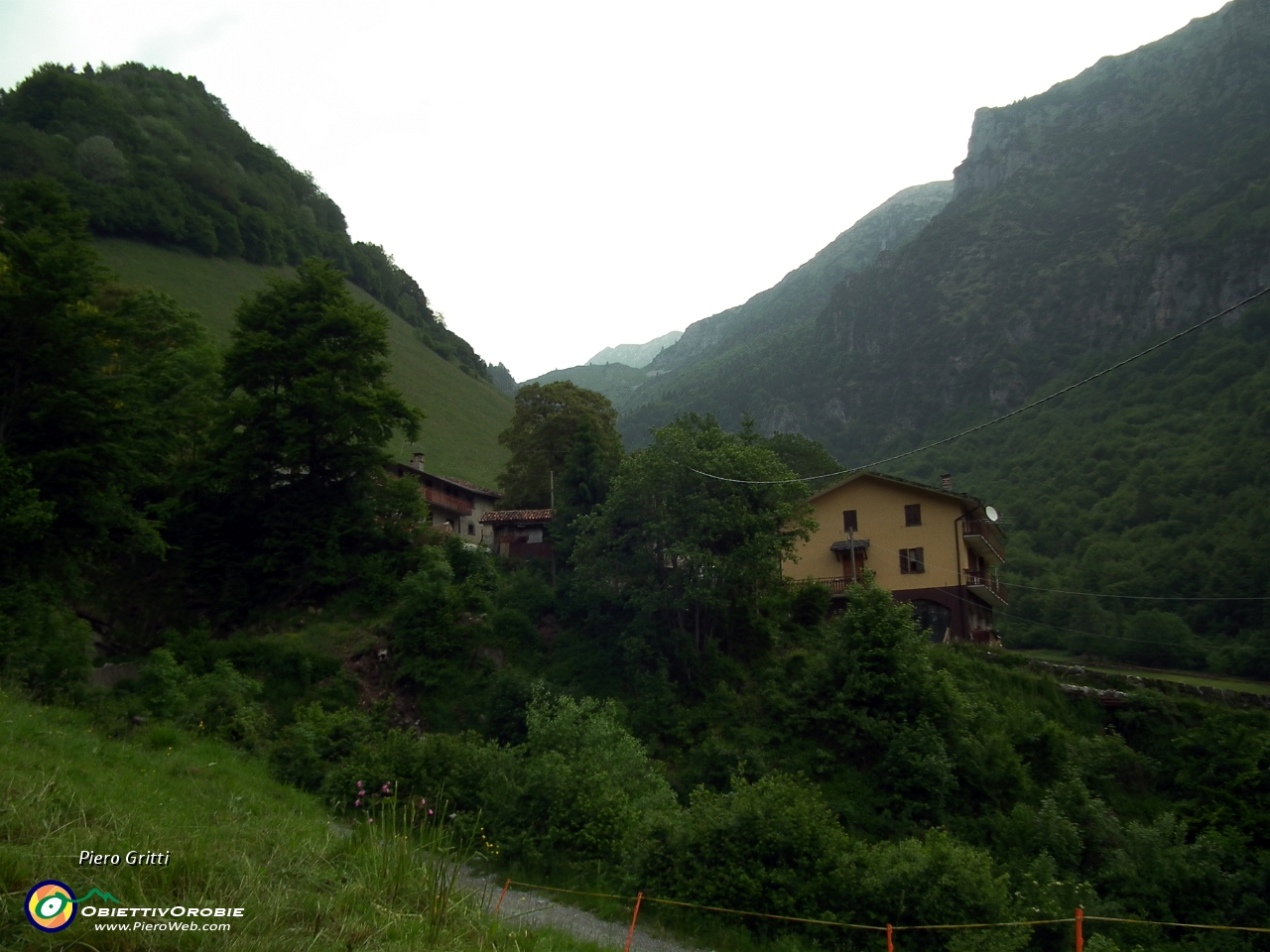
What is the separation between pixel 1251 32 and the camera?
465 ft

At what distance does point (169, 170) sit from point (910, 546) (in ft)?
290

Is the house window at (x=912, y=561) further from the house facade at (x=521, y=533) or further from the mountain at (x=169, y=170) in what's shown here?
the mountain at (x=169, y=170)

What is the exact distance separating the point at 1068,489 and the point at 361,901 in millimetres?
87151

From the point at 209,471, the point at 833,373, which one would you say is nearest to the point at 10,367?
the point at 209,471

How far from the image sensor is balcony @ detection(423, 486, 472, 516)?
1864 inches

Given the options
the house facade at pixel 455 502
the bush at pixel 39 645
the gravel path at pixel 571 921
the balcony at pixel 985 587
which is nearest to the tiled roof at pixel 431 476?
the house facade at pixel 455 502

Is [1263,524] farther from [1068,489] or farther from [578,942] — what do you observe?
[578,942]

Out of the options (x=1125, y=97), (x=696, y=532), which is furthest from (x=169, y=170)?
(x=1125, y=97)

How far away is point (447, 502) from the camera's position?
48469 mm

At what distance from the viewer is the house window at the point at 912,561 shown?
37750 millimetres

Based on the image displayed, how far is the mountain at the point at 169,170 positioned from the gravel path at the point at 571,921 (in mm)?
66056

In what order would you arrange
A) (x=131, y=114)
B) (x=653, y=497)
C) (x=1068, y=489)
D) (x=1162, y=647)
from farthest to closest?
(x=131, y=114) → (x=1068, y=489) → (x=1162, y=647) → (x=653, y=497)

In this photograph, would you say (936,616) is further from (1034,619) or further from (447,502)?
(1034,619)

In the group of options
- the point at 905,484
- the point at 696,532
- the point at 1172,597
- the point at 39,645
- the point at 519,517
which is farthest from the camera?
the point at 1172,597
